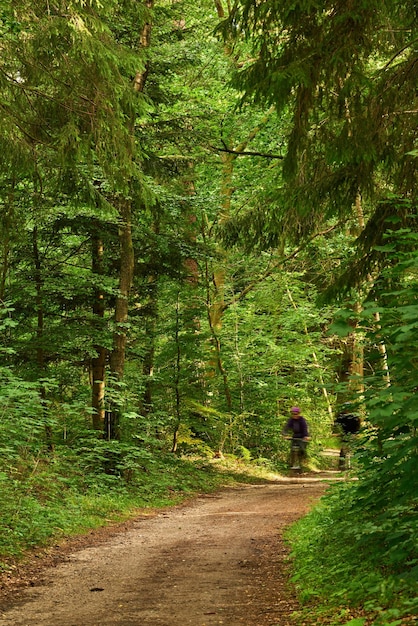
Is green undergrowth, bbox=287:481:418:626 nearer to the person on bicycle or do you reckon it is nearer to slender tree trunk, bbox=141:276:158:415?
the person on bicycle

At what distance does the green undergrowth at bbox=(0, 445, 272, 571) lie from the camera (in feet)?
29.7

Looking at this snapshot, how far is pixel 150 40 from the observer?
15258mm

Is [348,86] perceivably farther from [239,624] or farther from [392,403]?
[239,624]

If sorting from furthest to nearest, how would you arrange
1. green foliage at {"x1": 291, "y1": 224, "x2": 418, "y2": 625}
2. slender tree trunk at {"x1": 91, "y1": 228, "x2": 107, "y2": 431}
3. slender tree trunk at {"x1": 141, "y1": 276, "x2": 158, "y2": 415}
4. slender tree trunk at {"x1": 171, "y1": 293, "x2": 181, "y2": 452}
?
slender tree trunk at {"x1": 171, "y1": 293, "x2": 181, "y2": 452}
slender tree trunk at {"x1": 141, "y1": 276, "x2": 158, "y2": 415}
slender tree trunk at {"x1": 91, "y1": 228, "x2": 107, "y2": 431}
green foliage at {"x1": 291, "y1": 224, "x2": 418, "y2": 625}

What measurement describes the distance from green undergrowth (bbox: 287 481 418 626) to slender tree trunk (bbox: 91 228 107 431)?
8.28 m

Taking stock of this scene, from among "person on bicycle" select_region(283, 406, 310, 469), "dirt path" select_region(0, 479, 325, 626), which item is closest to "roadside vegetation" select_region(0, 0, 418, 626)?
"dirt path" select_region(0, 479, 325, 626)

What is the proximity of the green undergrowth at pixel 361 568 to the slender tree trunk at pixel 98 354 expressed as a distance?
326 inches

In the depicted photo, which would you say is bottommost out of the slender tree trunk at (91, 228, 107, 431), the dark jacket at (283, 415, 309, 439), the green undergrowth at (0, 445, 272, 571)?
the green undergrowth at (0, 445, 272, 571)

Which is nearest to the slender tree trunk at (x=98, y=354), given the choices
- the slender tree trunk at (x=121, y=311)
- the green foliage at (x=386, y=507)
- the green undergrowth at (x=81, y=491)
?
the slender tree trunk at (x=121, y=311)

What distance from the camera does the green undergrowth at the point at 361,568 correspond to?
4.28 metres

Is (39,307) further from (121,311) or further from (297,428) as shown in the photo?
(297,428)

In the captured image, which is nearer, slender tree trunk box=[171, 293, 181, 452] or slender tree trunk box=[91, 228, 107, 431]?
slender tree trunk box=[91, 228, 107, 431]

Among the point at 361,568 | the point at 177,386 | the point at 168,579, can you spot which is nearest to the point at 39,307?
the point at 177,386

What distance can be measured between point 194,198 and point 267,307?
10.8 meters
